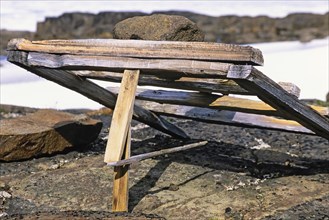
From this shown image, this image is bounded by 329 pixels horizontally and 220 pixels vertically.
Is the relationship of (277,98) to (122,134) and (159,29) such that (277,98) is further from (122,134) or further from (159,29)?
(122,134)

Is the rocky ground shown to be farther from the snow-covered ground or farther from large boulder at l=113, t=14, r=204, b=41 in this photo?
the snow-covered ground

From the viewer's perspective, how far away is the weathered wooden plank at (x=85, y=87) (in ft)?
17.6

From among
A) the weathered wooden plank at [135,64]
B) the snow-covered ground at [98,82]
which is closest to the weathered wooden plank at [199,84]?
the weathered wooden plank at [135,64]

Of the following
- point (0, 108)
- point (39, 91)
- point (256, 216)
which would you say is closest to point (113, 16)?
point (39, 91)

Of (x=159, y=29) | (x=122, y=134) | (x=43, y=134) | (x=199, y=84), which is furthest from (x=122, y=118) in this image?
(x=43, y=134)

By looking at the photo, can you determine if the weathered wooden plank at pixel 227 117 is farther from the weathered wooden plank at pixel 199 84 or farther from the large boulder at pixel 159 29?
the large boulder at pixel 159 29

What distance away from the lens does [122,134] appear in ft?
15.2

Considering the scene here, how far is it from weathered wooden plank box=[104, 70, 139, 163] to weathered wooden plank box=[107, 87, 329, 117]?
4.65 ft

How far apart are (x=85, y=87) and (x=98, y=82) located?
8.07m

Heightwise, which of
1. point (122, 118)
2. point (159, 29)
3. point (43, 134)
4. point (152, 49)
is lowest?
point (43, 134)

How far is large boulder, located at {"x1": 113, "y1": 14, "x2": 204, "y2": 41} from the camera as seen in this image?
513cm

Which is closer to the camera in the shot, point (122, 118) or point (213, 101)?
point (122, 118)

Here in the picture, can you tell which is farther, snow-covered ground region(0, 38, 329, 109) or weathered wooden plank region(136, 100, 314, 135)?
snow-covered ground region(0, 38, 329, 109)

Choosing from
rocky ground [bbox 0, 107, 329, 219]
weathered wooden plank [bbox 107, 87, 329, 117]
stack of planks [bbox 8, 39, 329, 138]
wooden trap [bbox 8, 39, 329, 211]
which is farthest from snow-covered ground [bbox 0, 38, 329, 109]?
wooden trap [bbox 8, 39, 329, 211]
